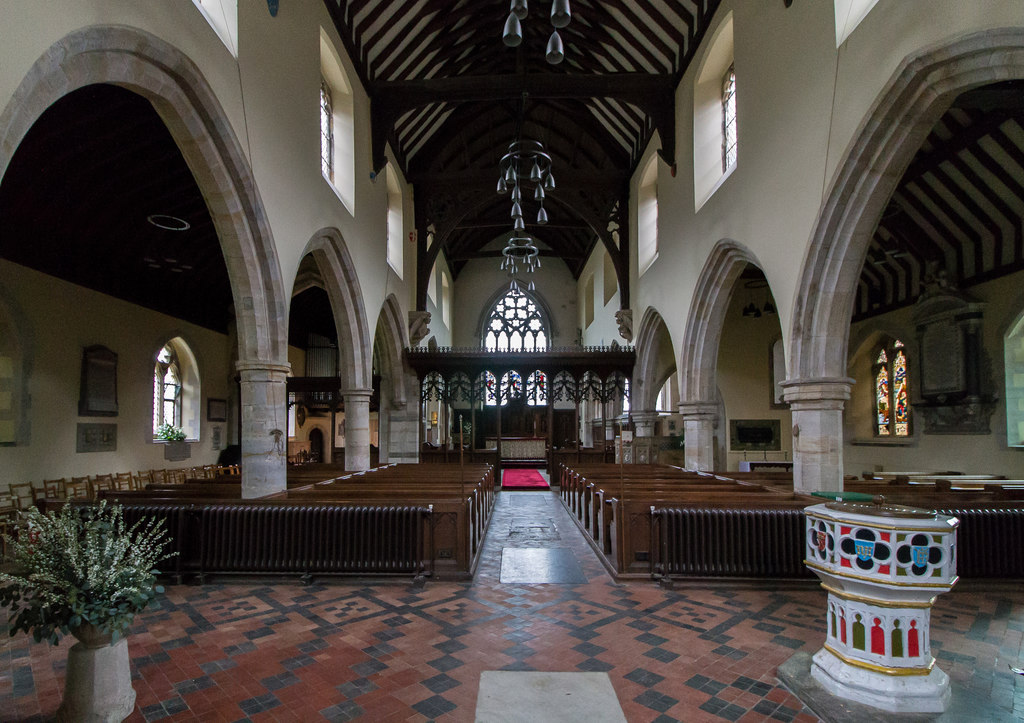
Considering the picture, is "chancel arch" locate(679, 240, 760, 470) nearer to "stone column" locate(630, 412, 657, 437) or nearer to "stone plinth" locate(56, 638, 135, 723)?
"stone column" locate(630, 412, 657, 437)

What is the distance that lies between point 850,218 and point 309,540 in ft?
19.9

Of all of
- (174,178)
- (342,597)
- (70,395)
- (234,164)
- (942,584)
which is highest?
(174,178)

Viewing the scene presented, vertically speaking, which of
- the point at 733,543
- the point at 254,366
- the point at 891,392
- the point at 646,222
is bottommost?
the point at 733,543

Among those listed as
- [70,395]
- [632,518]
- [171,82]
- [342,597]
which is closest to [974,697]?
[632,518]

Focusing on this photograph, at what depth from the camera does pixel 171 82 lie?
5.13 meters

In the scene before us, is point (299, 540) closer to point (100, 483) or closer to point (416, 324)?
point (100, 483)

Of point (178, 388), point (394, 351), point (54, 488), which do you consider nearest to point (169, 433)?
point (178, 388)

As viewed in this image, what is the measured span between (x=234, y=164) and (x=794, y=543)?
6466 mm

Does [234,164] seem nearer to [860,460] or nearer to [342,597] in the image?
[342,597]

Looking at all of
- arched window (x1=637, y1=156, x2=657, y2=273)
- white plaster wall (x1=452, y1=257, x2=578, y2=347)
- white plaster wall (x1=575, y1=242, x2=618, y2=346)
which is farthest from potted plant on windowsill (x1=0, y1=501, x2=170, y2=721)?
white plaster wall (x1=452, y1=257, x2=578, y2=347)

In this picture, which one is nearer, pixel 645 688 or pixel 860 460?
pixel 645 688

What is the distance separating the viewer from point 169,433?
11484 mm

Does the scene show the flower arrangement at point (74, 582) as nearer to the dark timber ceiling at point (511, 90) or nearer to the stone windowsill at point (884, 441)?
the dark timber ceiling at point (511, 90)

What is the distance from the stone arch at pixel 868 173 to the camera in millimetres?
4355
